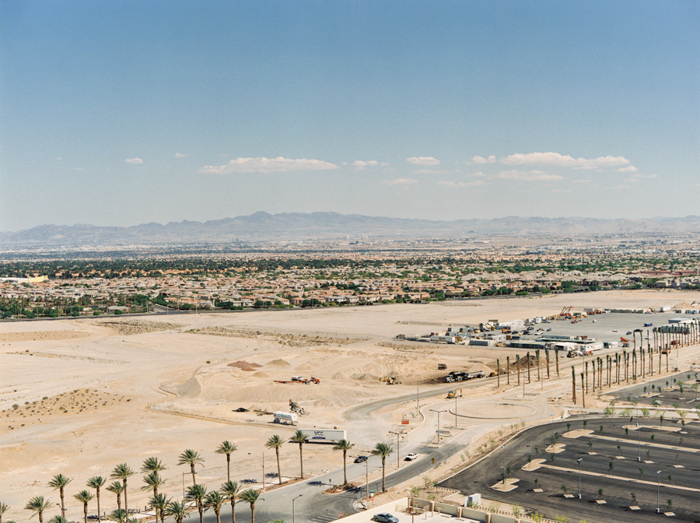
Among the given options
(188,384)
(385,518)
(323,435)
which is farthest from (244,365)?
(385,518)

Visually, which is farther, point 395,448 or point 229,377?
point 229,377

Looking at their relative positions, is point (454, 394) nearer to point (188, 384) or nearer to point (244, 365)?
point (244, 365)

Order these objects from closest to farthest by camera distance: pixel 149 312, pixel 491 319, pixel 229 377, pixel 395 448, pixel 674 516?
pixel 674 516, pixel 395 448, pixel 229 377, pixel 491 319, pixel 149 312

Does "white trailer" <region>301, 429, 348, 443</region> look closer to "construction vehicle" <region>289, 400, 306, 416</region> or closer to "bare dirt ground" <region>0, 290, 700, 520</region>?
"bare dirt ground" <region>0, 290, 700, 520</region>

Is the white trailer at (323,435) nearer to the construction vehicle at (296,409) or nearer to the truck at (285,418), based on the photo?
the truck at (285,418)

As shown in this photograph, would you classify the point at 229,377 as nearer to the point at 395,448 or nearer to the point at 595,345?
the point at 395,448

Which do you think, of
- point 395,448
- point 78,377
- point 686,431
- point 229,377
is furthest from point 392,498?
point 78,377
